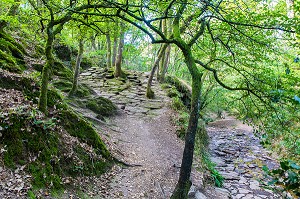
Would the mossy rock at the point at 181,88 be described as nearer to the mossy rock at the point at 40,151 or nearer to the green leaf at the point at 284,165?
the mossy rock at the point at 40,151

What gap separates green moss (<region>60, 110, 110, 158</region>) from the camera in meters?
5.47

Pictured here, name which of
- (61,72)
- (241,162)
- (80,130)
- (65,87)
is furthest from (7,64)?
(241,162)

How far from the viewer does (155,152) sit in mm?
7535

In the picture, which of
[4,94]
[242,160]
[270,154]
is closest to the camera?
[4,94]

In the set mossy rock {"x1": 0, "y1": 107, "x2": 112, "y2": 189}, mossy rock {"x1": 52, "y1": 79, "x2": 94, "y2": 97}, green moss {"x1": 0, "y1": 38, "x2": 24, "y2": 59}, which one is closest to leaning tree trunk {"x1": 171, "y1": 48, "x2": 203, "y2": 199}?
mossy rock {"x1": 0, "y1": 107, "x2": 112, "y2": 189}

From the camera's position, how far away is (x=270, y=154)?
38.9 feet

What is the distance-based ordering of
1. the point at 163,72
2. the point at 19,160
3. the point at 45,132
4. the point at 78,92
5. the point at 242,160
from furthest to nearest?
the point at 163,72, the point at 242,160, the point at 78,92, the point at 45,132, the point at 19,160

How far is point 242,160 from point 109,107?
6.70 m

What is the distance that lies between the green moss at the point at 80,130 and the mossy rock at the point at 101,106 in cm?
308

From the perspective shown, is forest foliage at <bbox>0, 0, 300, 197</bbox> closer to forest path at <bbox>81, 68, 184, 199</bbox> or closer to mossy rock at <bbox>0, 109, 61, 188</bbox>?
mossy rock at <bbox>0, 109, 61, 188</bbox>

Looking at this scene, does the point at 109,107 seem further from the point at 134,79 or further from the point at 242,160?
the point at 242,160

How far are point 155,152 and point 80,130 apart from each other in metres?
2.75

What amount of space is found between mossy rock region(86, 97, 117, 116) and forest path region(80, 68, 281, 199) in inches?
16.7

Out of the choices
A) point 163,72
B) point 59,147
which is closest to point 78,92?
point 59,147
